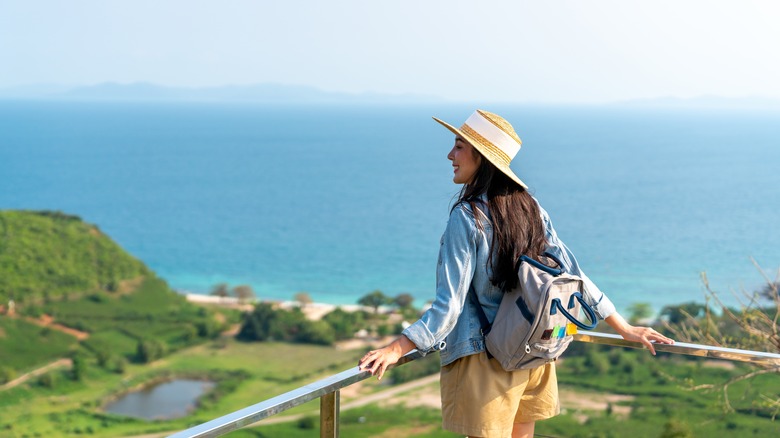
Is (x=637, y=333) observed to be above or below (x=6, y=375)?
above

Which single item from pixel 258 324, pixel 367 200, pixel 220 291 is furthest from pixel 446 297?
pixel 367 200

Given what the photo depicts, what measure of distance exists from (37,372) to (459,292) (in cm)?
3887

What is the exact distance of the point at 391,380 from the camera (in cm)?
3275

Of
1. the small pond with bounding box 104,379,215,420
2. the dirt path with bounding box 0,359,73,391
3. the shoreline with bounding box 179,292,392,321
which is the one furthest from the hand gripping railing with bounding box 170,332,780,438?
the shoreline with bounding box 179,292,392,321

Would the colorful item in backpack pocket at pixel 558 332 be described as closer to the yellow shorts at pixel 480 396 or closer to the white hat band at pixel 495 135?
the yellow shorts at pixel 480 396

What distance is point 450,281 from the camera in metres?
1.98

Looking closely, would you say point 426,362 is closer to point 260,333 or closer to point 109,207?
point 260,333

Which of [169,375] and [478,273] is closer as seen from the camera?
[478,273]

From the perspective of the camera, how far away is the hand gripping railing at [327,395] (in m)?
1.77

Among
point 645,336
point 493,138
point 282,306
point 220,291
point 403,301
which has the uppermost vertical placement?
point 493,138

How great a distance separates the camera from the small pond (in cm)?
3312

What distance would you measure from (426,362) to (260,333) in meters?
12.5

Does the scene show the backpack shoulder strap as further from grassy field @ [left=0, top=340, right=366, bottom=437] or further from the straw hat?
grassy field @ [left=0, top=340, right=366, bottom=437]

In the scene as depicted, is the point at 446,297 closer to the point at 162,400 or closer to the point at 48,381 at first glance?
the point at 162,400
